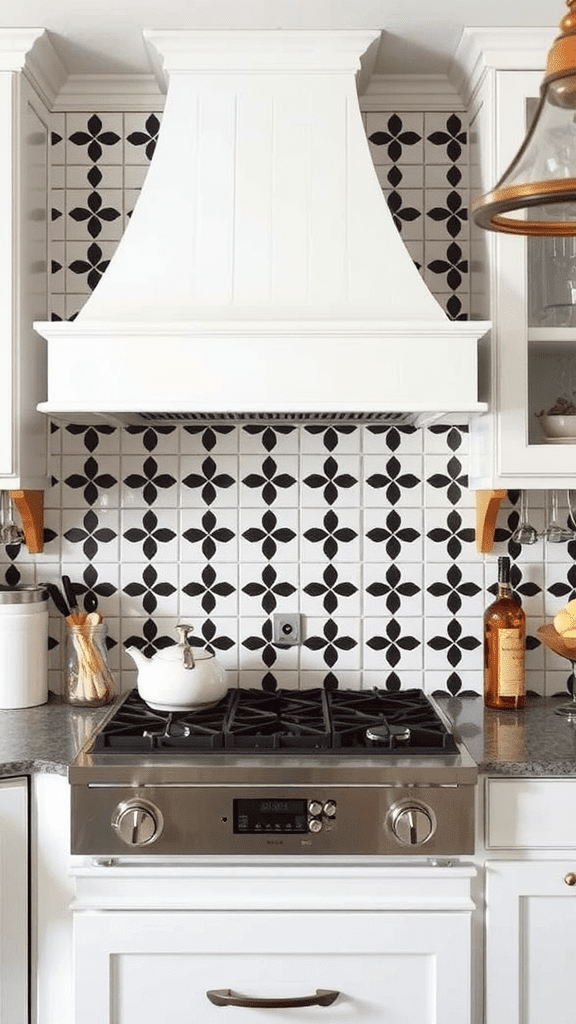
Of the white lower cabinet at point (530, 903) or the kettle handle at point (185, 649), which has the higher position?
the kettle handle at point (185, 649)

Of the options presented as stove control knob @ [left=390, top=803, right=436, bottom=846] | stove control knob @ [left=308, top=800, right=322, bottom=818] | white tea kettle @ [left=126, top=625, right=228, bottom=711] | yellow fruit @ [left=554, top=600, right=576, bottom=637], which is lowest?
stove control knob @ [left=390, top=803, right=436, bottom=846]

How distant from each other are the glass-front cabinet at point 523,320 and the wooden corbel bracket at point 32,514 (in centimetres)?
103

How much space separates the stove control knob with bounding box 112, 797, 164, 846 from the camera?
1.81 meters

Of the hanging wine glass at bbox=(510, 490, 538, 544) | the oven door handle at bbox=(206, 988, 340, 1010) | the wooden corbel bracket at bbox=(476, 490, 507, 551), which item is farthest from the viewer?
the hanging wine glass at bbox=(510, 490, 538, 544)

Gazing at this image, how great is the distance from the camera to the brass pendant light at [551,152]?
1033 millimetres

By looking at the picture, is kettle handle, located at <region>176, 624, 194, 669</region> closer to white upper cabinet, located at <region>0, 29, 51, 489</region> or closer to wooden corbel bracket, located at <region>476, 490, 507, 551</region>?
white upper cabinet, located at <region>0, 29, 51, 489</region>

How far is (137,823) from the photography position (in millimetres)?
1805

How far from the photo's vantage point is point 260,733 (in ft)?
6.59

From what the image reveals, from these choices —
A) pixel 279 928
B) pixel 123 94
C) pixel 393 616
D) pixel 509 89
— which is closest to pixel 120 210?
pixel 123 94

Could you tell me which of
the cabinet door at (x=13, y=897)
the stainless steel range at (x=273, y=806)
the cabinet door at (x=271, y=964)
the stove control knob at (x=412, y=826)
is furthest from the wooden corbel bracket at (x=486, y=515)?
the cabinet door at (x=13, y=897)

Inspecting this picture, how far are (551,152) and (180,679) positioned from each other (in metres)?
1.37

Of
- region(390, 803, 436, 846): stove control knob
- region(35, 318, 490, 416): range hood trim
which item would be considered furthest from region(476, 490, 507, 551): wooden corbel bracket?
region(390, 803, 436, 846): stove control knob

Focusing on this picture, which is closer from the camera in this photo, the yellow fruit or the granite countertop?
the granite countertop

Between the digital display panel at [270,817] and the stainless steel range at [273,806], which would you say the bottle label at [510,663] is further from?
the digital display panel at [270,817]
